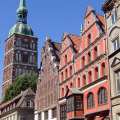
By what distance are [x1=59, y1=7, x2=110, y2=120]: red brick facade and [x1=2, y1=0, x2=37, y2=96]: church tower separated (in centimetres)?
8774

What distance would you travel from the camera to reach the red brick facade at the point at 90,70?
135ft

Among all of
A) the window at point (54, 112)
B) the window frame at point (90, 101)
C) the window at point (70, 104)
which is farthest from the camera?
the window at point (54, 112)

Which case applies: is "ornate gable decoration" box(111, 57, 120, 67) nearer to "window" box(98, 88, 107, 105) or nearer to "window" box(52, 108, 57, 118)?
"window" box(98, 88, 107, 105)

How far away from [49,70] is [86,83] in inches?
625

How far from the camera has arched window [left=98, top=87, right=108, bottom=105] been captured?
40.4 meters

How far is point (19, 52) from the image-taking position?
473 feet

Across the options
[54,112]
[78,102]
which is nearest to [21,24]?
[54,112]

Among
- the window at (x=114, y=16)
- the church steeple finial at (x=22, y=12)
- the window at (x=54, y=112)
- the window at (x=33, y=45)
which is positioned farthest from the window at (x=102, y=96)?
the church steeple finial at (x=22, y=12)

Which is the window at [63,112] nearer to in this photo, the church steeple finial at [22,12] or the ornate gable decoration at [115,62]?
the ornate gable decoration at [115,62]

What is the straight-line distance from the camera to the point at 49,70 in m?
60.9

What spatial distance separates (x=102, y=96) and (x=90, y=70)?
4.90 meters

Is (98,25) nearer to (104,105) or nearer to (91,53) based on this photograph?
(91,53)

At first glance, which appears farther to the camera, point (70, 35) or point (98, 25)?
point (70, 35)

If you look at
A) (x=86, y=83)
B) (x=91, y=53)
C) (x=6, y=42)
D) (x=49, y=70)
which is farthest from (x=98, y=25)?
(x=6, y=42)
